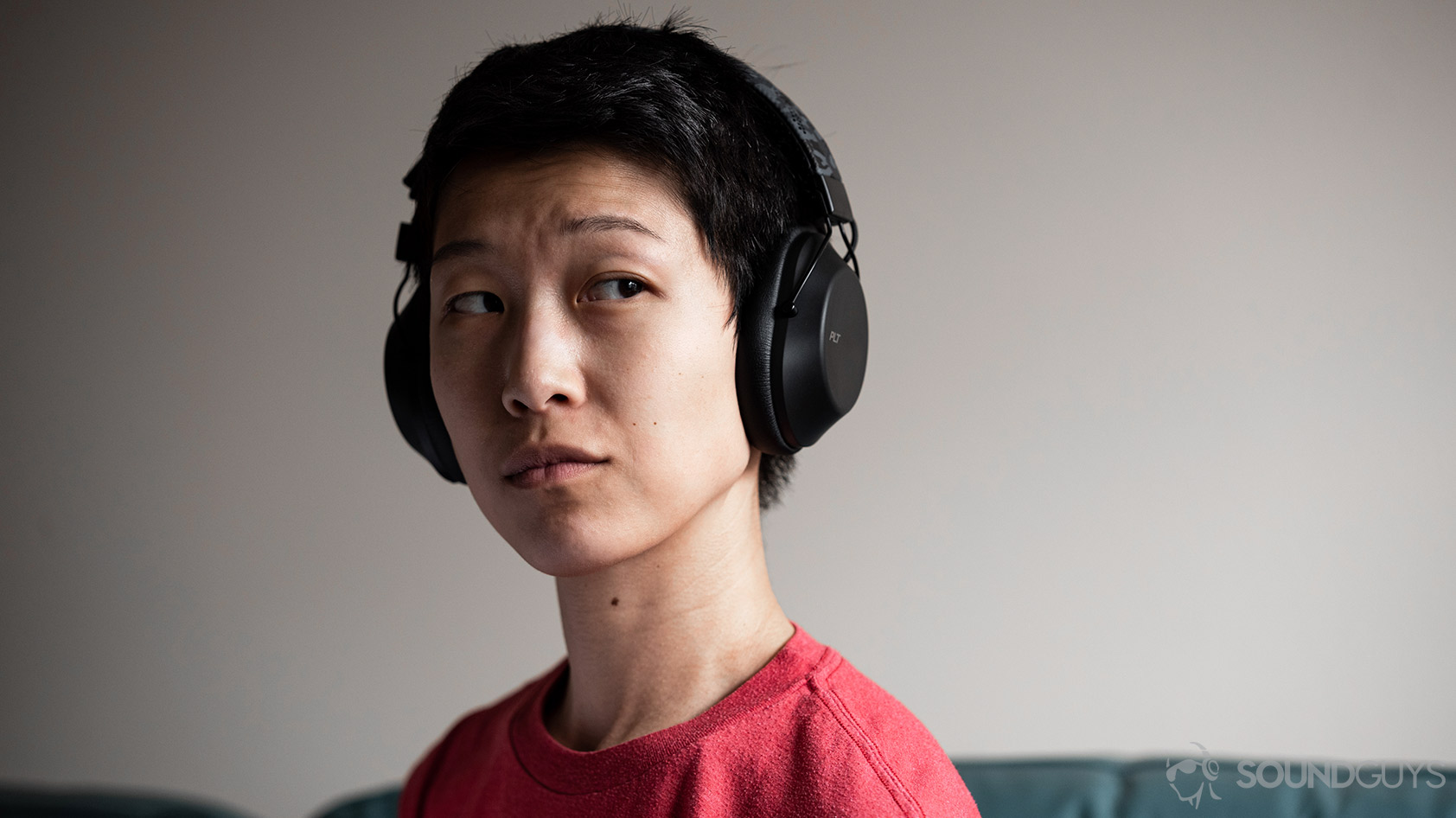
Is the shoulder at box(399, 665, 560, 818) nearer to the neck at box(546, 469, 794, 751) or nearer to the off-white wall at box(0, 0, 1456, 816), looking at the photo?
the neck at box(546, 469, 794, 751)

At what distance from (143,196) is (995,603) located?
2.19m

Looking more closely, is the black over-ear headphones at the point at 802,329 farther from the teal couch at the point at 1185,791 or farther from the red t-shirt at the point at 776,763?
the teal couch at the point at 1185,791

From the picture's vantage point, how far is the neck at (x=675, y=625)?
865 mm

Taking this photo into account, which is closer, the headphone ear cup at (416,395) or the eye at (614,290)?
the eye at (614,290)

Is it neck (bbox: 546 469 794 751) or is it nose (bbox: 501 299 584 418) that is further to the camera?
neck (bbox: 546 469 794 751)

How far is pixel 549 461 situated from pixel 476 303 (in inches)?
6.5

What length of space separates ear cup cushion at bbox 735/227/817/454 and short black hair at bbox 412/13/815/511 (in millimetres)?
19

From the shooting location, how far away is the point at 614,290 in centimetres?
79

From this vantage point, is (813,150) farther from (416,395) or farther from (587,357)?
(416,395)

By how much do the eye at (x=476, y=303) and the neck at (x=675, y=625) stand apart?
256mm

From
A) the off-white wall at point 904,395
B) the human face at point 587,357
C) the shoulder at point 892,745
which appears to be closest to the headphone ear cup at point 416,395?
the human face at point 587,357

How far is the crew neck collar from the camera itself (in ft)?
2.64

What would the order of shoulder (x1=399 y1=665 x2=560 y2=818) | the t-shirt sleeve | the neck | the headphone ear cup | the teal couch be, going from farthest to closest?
1. the teal couch
2. shoulder (x1=399 y1=665 x2=560 y2=818)
3. the headphone ear cup
4. the neck
5. the t-shirt sleeve
